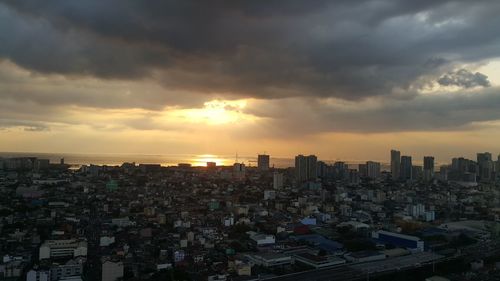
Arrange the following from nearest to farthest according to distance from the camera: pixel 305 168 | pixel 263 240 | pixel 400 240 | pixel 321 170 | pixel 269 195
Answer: pixel 263 240, pixel 400 240, pixel 269 195, pixel 305 168, pixel 321 170

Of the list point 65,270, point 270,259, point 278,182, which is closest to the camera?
point 65,270

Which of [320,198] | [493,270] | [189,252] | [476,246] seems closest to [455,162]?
[320,198]

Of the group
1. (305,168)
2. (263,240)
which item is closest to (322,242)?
(263,240)

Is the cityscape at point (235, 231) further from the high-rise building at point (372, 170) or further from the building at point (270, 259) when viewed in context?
the high-rise building at point (372, 170)

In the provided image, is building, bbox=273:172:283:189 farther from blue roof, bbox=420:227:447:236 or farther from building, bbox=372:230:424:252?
building, bbox=372:230:424:252

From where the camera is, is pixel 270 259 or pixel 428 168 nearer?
pixel 270 259

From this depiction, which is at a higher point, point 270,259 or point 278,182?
point 278,182

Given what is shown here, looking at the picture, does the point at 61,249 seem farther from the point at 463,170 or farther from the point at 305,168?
the point at 463,170

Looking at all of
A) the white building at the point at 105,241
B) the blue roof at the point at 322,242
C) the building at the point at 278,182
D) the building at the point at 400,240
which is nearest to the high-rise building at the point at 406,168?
the building at the point at 278,182
